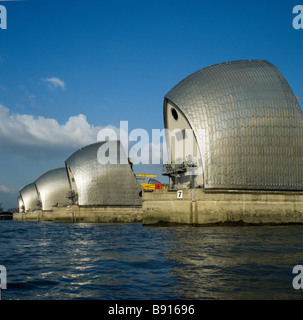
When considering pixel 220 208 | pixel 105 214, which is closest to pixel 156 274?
pixel 220 208

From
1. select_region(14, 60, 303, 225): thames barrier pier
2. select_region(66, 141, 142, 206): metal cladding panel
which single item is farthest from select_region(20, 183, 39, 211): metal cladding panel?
select_region(14, 60, 303, 225): thames barrier pier

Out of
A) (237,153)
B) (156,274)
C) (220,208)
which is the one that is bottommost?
(156,274)

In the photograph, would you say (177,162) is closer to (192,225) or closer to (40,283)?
(192,225)

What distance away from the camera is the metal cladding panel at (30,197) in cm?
8806

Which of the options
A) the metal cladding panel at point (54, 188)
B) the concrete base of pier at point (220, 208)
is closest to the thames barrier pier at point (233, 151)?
the concrete base of pier at point (220, 208)

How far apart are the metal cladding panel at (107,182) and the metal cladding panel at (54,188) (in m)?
19.9

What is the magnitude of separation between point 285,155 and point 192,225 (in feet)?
42.3

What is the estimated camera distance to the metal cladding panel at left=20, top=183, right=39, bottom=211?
8806 cm

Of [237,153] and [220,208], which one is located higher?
[237,153]

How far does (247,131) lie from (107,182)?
26458 millimetres

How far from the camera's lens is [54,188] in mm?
76125

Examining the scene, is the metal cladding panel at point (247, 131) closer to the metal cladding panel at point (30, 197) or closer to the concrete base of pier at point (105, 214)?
the concrete base of pier at point (105, 214)

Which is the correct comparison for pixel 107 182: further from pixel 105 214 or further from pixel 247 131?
pixel 247 131

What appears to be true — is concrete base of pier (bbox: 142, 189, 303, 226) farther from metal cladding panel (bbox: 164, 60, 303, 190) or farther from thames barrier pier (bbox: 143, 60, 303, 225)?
metal cladding panel (bbox: 164, 60, 303, 190)
